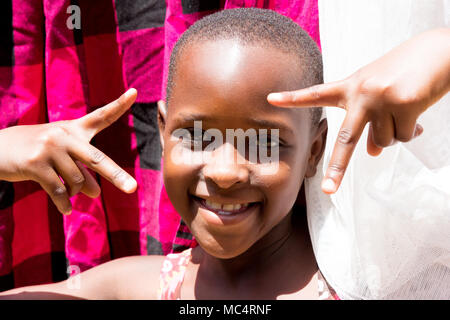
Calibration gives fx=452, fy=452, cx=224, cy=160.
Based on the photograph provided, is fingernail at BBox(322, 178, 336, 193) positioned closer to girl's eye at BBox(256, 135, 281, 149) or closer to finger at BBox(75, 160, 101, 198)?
girl's eye at BBox(256, 135, 281, 149)

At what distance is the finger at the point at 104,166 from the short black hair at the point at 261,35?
211 mm

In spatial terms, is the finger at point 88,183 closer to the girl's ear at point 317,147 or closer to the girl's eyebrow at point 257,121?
the girl's eyebrow at point 257,121

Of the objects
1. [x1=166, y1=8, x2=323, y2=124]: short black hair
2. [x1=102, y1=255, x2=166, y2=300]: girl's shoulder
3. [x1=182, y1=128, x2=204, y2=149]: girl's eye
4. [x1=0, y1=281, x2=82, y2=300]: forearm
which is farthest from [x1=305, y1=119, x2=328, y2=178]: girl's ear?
[x1=0, y1=281, x2=82, y2=300]: forearm

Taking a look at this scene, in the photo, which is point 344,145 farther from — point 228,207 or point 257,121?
point 228,207

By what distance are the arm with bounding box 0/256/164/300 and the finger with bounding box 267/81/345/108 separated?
0.64 m

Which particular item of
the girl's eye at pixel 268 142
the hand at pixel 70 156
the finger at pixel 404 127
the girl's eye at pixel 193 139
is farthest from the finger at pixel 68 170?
the finger at pixel 404 127

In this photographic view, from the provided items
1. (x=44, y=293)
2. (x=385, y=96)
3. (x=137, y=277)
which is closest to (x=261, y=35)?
(x=385, y=96)

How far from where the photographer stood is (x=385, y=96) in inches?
24.8

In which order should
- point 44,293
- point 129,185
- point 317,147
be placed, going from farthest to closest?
point 44,293 < point 317,147 < point 129,185

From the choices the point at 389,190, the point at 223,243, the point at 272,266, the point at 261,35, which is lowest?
the point at 272,266

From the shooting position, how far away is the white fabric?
2.54 feet

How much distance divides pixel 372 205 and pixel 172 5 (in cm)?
69

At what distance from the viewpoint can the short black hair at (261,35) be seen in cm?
84

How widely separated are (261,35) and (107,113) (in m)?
0.32
